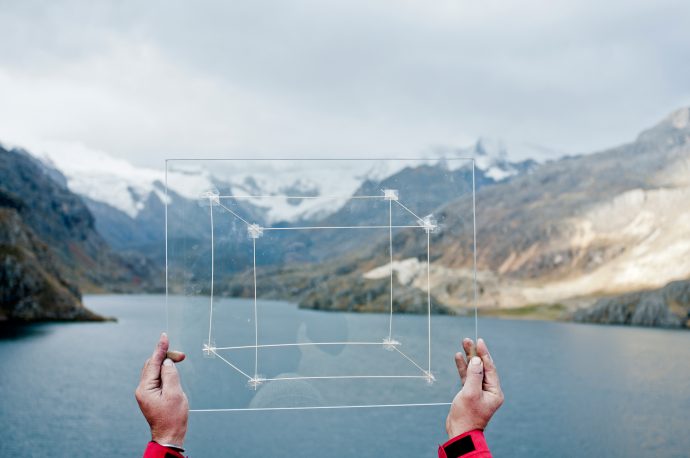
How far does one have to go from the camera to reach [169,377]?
2938mm

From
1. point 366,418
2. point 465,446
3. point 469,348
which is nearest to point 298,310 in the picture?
point 469,348

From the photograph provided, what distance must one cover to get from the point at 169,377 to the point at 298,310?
350 cm

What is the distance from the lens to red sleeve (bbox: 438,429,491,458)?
270cm

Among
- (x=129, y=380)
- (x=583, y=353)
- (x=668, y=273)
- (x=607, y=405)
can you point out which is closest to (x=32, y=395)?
(x=129, y=380)

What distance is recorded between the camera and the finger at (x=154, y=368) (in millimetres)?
2918

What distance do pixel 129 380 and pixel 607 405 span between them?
36552 mm

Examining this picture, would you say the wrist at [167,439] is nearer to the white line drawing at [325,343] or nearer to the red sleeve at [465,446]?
the red sleeve at [465,446]

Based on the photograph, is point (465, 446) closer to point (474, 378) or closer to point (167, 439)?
point (474, 378)

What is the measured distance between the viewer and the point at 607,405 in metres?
49.8

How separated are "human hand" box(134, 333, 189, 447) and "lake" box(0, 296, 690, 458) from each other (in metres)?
32.7

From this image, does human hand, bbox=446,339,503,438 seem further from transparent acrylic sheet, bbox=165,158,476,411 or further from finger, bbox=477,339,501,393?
transparent acrylic sheet, bbox=165,158,476,411

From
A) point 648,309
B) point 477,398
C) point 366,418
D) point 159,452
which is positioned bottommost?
point 648,309

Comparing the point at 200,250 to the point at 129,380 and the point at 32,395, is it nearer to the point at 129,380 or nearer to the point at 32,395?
the point at 32,395

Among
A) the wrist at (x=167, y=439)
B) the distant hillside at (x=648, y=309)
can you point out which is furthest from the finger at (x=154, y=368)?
the distant hillside at (x=648, y=309)
